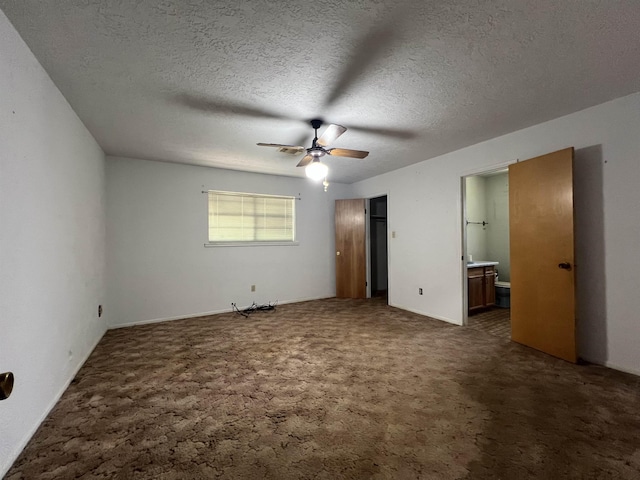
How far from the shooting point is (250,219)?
195 inches

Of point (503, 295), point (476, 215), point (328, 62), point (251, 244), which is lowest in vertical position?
point (503, 295)

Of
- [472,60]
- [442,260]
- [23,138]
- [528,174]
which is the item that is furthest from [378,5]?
[442,260]

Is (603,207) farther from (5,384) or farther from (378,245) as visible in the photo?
(378,245)

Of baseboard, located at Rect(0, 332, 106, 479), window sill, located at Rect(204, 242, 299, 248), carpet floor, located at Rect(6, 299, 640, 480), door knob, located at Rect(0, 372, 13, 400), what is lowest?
carpet floor, located at Rect(6, 299, 640, 480)

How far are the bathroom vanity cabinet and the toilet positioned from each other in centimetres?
18

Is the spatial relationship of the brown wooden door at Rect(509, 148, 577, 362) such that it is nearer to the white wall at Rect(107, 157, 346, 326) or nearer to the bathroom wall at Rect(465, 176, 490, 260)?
the bathroom wall at Rect(465, 176, 490, 260)

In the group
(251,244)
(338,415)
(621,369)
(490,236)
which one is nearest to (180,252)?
(251,244)

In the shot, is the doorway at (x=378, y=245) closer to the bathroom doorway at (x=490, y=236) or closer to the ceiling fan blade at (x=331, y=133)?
the bathroom doorway at (x=490, y=236)

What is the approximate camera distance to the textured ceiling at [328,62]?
148cm

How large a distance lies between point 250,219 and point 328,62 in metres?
3.46

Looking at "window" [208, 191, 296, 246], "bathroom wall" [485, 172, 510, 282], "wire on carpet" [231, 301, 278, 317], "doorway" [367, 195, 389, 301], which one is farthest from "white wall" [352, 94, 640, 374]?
"wire on carpet" [231, 301, 278, 317]

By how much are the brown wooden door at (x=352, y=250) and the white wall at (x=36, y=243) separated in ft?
13.3

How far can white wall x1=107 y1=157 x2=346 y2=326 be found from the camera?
393 centimetres

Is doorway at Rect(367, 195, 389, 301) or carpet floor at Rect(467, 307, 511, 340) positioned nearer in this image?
carpet floor at Rect(467, 307, 511, 340)
